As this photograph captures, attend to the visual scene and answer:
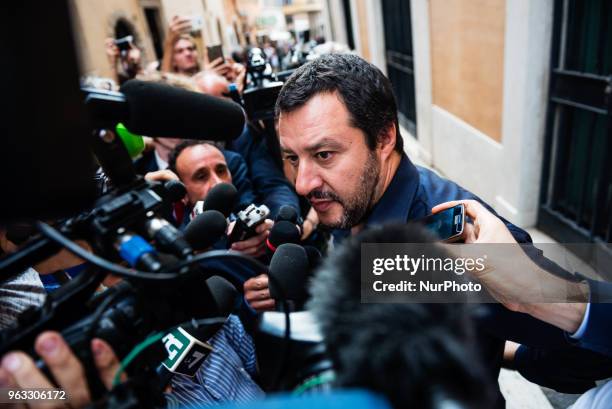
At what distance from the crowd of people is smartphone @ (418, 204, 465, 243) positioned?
0.03 meters

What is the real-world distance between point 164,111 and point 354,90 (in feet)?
2.67

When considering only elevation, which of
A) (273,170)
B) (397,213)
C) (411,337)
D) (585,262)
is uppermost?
(411,337)

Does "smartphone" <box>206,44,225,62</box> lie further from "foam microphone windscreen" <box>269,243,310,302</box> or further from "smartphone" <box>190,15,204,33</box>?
"foam microphone windscreen" <box>269,243,310,302</box>

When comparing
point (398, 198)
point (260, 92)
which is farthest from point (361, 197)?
point (260, 92)

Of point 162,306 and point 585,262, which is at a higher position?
point 162,306

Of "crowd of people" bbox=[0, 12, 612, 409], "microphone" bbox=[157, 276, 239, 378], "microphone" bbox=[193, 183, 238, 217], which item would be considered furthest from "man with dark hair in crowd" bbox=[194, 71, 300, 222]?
"microphone" bbox=[157, 276, 239, 378]

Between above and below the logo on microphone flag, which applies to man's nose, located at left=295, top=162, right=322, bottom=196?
above

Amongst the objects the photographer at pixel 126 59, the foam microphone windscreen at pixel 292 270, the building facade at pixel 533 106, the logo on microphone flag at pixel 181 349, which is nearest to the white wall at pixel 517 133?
the building facade at pixel 533 106

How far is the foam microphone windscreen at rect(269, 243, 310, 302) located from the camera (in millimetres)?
1029

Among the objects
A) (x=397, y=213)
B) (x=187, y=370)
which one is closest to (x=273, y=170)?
(x=397, y=213)

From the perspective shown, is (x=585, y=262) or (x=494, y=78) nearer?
(x=585, y=262)

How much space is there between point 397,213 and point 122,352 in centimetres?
95

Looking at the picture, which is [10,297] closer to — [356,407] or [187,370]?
[187,370]

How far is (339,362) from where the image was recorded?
45cm
